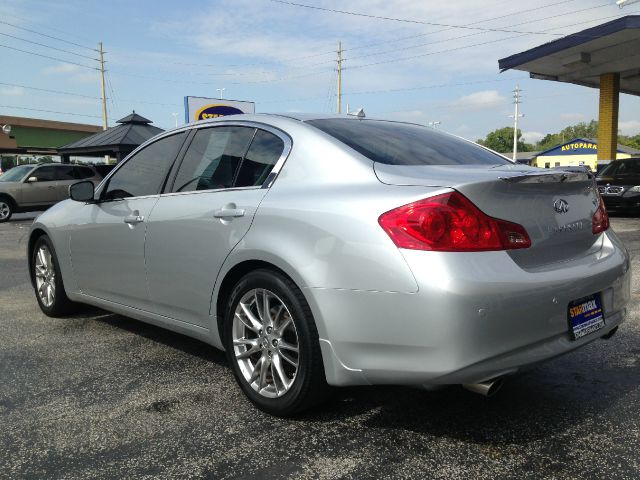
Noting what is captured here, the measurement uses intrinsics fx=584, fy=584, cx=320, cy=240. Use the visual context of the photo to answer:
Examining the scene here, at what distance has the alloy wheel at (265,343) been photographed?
112 inches

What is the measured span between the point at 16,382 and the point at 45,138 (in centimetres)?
4242

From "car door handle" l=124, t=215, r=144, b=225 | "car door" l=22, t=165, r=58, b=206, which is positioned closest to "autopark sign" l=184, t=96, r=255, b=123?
"car door" l=22, t=165, r=58, b=206

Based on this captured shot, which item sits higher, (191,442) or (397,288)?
(397,288)

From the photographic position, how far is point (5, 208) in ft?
58.1

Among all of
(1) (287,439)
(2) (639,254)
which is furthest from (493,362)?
(2) (639,254)

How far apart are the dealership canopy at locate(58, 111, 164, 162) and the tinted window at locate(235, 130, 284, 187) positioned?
19395mm

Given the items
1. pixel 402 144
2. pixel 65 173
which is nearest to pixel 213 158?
pixel 402 144

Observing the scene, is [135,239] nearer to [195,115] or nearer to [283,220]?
[283,220]

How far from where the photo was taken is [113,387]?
341cm

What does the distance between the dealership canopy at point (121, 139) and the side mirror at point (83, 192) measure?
59.0 ft

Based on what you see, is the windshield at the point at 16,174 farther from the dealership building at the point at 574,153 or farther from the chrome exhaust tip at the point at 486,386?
the dealership building at the point at 574,153

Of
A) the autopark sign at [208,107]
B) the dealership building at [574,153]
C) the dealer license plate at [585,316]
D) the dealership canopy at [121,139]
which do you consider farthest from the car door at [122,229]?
the dealership building at [574,153]

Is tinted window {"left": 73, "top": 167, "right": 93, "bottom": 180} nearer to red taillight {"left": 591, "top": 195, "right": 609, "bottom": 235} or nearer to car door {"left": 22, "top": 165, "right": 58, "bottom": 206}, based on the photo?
car door {"left": 22, "top": 165, "right": 58, "bottom": 206}

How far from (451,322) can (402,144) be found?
4.21ft
